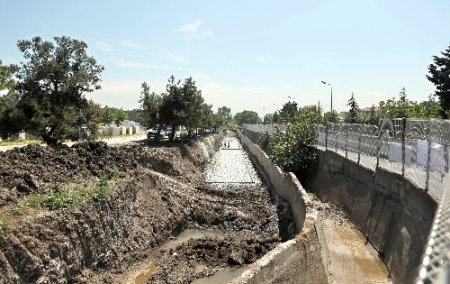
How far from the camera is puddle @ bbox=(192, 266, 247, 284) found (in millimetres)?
15445

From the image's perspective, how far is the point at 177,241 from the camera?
20.4 meters

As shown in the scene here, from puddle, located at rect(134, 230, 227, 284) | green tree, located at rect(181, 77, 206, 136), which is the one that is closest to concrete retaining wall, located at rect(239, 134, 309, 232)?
puddle, located at rect(134, 230, 227, 284)

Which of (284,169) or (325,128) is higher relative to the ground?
(325,128)

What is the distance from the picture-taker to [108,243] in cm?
1592

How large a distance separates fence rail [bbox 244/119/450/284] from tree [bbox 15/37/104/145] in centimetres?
1427

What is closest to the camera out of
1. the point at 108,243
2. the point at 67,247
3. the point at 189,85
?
the point at 67,247

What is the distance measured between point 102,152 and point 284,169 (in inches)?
451

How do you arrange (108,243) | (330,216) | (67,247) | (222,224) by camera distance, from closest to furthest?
(67,247), (108,243), (330,216), (222,224)

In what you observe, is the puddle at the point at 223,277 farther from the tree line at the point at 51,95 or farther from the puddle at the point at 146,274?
the tree line at the point at 51,95

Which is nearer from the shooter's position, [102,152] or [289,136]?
[102,152]

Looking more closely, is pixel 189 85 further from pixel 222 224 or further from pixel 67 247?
pixel 67 247

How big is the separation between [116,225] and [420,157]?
10.7 meters

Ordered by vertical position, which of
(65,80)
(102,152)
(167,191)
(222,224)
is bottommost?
(222,224)

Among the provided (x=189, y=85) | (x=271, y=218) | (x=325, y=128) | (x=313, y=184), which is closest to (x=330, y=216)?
(x=271, y=218)
